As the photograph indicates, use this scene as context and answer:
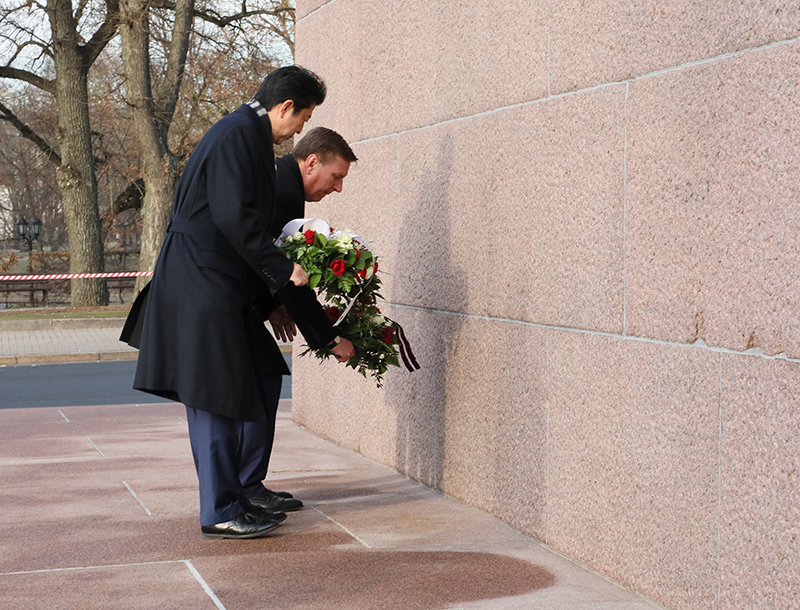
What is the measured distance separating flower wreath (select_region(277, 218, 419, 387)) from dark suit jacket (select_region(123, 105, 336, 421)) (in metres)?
0.28

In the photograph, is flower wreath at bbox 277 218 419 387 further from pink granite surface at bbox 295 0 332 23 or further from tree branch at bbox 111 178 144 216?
tree branch at bbox 111 178 144 216

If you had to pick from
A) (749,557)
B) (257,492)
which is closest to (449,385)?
(257,492)

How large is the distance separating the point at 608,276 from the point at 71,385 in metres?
9.49

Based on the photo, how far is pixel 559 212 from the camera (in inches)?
169

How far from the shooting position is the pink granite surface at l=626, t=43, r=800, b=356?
3.04 meters

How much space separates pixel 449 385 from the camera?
537 cm

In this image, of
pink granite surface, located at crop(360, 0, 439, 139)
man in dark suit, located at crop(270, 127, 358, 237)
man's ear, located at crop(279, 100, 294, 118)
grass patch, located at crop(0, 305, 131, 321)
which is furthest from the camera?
grass patch, located at crop(0, 305, 131, 321)

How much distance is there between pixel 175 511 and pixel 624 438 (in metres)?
2.28

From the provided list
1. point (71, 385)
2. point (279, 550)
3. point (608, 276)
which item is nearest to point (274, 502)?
point (279, 550)

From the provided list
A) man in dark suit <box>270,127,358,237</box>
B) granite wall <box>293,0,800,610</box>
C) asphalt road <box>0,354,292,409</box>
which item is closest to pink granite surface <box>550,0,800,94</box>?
granite wall <box>293,0,800,610</box>

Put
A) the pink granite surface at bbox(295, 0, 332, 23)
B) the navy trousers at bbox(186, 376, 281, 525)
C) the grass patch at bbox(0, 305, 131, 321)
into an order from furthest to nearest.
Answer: the grass patch at bbox(0, 305, 131, 321)
the pink granite surface at bbox(295, 0, 332, 23)
the navy trousers at bbox(186, 376, 281, 525)

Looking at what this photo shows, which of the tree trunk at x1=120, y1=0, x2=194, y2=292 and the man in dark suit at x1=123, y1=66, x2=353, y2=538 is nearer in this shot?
the man in dark suit at x1=123, y1=66, x2=353, y2=538

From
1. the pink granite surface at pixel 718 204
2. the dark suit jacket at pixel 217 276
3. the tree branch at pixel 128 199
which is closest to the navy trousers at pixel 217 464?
the dark suit jacket at pixel 217 276

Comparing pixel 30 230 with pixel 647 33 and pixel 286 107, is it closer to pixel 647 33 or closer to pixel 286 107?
pixel 286 107
